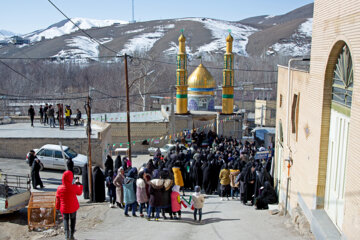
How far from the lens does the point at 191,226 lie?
7.77 meters

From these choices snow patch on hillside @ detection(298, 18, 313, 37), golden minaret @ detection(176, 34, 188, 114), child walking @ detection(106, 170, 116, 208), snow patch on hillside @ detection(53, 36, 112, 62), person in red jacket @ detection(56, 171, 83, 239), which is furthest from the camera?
snow patch on hillside @ detection(298, 18, 313, 37)

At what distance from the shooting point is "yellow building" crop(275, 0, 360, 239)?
501 cm

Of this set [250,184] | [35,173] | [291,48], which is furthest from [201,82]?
[291,48]

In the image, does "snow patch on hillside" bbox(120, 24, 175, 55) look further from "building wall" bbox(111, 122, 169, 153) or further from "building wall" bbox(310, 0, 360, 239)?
"building wall" bbox(310, 0, 360, 239)

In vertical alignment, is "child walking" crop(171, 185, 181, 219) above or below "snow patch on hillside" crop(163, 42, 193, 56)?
below

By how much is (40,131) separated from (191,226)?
41.5 feet

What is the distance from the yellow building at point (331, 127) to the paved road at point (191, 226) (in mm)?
780

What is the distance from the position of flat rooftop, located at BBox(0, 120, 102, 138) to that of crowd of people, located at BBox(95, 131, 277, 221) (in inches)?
231

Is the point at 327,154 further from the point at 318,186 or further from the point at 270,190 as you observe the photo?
the point at 270,190

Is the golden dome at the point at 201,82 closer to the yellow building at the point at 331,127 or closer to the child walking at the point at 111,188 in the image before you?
the child walking at the point at 111,188

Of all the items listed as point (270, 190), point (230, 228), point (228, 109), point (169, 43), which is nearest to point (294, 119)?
point (270, 190)

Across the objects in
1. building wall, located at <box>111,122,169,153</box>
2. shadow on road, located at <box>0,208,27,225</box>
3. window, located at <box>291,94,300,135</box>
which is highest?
window, located at <box>291,94,300,135</box>

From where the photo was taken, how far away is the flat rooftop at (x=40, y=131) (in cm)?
1685

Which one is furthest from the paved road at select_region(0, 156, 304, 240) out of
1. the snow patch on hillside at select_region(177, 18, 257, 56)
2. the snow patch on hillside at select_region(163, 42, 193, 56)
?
the snow patch on hillside at select_region(177, 18, 257, 56)
